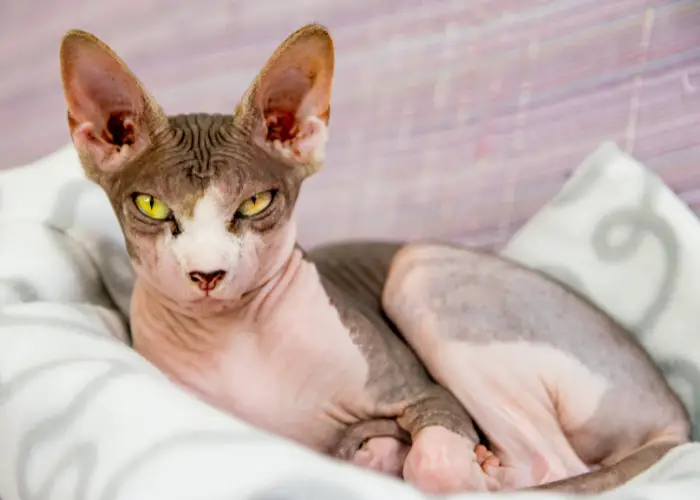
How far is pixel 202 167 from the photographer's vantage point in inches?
30.8

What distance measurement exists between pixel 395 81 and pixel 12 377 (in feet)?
3.01

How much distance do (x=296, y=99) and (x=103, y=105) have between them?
8.4 inches

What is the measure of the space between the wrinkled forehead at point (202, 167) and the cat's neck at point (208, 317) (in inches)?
4.9

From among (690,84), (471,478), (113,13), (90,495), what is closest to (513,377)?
(471,478)

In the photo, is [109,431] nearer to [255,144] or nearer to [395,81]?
[255,144]

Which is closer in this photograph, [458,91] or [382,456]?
[382,456]

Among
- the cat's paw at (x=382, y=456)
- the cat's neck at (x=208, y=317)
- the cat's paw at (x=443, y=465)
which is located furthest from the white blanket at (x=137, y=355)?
the cat's paw at (x=382, y=456)

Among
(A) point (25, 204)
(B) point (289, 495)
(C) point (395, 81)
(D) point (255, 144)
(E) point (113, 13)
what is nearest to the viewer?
(B) point (289, 495)

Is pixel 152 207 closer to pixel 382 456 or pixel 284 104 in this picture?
pixel 284 104

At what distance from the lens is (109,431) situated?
65cm

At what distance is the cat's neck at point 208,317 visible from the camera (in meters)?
0.87

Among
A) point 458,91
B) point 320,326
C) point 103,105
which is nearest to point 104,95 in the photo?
point 103,105

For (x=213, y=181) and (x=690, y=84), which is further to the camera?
(x=690, y=84)

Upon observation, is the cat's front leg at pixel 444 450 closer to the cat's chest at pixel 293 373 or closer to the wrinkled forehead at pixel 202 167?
the cat's chest at pixel 293 373
